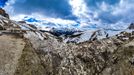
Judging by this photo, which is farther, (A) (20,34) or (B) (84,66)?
(A) (20,34)

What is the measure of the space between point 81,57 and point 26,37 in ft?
37.3

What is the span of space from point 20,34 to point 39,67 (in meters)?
14.2

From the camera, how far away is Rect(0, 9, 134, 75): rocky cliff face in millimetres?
44281

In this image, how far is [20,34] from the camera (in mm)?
57125

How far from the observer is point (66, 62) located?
4909cm

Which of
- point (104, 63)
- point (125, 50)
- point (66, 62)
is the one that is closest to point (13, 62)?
point (66, 62)

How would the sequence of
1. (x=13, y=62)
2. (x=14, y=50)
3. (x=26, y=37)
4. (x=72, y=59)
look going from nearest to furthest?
(x=13, y=62) < (x=14, y=50) < (x=72, y=59) < (x=26, y=37)

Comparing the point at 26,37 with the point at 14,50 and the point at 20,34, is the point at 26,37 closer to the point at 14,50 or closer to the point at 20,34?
the point at 20,34

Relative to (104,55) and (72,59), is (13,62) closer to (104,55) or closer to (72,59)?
(72,59)

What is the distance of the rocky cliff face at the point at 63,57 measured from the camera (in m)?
44.3

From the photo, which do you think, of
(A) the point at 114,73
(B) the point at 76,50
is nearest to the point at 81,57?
(B) the point at 76,50

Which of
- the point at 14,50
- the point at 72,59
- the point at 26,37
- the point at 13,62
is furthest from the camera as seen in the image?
the point at 26,37

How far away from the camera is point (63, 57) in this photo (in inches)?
1961

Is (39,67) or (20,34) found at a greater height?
(20,34)
